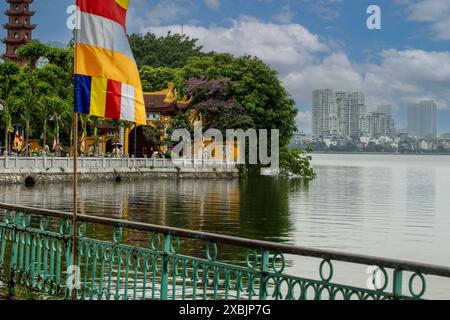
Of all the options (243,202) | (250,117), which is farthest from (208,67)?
(243,202)

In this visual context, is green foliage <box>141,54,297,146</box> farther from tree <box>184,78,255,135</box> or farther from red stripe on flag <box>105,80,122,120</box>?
red stripe on flag <box>105,80,122,120</box>

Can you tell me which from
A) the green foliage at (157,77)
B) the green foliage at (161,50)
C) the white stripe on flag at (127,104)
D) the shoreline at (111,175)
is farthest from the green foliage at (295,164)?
the white stripe on flag at (127,104)

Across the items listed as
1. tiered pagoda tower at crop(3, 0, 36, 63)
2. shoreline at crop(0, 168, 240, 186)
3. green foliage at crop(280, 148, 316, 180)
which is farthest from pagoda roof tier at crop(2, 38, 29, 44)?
green foliage at crop(280, 148, 316, 180)

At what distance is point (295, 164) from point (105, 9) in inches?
2359

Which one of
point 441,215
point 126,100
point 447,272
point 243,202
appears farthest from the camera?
point 243,202

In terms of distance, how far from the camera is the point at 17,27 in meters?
88.4

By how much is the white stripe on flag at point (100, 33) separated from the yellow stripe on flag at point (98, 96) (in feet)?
1.33

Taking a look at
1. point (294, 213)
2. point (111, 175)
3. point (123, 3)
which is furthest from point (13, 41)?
point (123, 3)

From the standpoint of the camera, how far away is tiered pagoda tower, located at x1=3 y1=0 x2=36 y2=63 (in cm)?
8838

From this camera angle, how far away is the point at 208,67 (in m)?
68.8

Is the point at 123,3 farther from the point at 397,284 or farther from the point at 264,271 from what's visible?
the point at 397,284

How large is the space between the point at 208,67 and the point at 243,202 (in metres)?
34.5

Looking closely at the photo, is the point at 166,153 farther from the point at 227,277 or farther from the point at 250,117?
the point at 227,277
